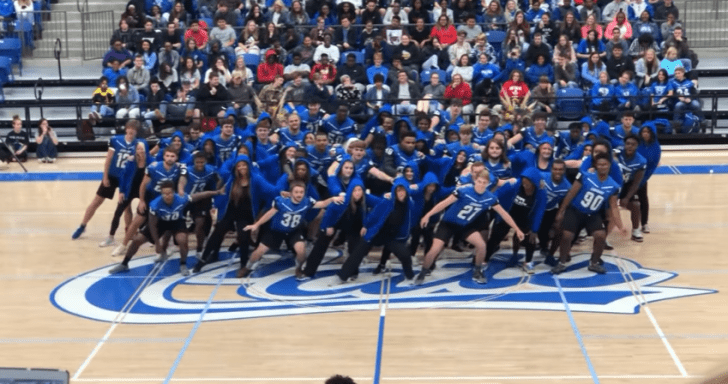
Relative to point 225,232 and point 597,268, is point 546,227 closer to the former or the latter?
point 597,268

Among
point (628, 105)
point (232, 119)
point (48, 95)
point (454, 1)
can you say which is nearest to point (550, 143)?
point (232, 119)

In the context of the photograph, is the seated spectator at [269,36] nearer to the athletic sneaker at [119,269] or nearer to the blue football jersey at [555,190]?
the athletic sneaker at [119,269]

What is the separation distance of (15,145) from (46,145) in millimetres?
541

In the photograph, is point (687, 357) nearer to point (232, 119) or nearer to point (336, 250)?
point (336, 250)

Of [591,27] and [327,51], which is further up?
[591,27]

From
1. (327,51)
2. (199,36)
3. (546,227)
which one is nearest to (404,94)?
(327,51)

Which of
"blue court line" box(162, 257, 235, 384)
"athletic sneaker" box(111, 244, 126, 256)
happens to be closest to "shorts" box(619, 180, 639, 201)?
"blue court line" box(162, 257, 235, 384)

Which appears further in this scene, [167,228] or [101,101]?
[101,101]

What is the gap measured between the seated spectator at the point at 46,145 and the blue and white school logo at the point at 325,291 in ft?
23.3

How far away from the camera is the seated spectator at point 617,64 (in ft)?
67.9

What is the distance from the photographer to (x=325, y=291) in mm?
12898

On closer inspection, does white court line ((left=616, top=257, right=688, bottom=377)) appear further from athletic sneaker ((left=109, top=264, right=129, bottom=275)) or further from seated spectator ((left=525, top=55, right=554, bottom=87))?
seated spectator ((left=525, top=55, right=554, bottom=87))

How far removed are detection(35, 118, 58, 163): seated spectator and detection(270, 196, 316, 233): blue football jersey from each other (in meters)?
8.61

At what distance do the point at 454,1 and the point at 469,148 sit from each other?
8.98m
